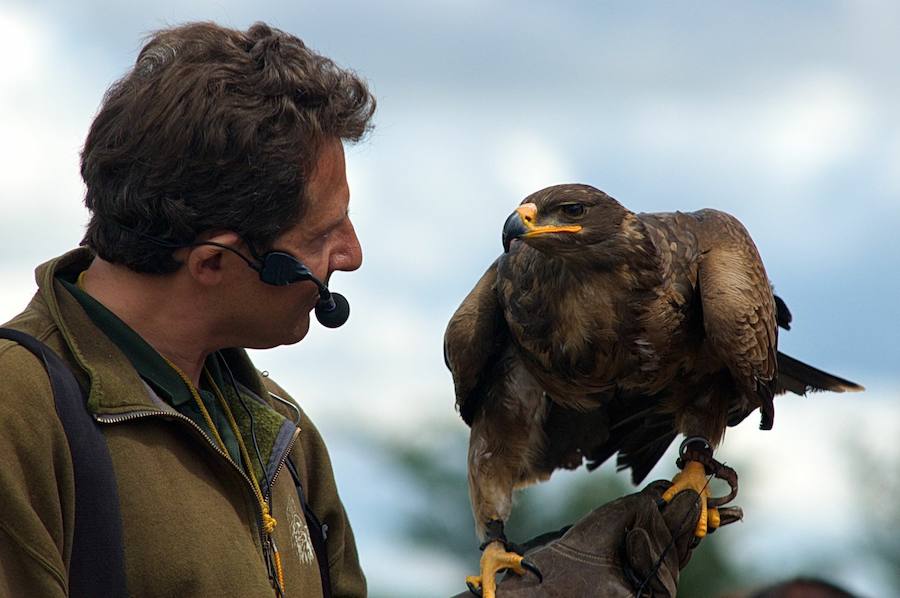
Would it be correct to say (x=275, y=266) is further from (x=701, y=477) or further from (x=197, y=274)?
(x=701, y=477)

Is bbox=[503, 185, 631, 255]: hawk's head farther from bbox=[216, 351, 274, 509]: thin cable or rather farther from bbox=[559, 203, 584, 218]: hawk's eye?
bbox=[216, 351, 274, 509]: thin cable

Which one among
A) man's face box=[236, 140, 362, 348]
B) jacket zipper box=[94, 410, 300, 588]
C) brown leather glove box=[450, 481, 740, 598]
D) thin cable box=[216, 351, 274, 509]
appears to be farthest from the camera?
brown leather glove box=[450, 481, 740, 598]

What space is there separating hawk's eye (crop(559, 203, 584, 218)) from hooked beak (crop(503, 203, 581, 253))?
0.05 meters

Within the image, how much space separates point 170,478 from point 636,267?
1.97 metres

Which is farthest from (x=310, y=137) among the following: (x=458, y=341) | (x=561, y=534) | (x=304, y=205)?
(x=561, y=534)

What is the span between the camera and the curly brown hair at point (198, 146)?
8.57 ft

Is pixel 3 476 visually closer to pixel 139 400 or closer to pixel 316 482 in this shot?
pixel 139 400

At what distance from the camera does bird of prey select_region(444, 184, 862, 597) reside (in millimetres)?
3943

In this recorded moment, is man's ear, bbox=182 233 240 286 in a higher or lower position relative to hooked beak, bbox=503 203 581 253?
higher

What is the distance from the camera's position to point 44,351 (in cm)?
238

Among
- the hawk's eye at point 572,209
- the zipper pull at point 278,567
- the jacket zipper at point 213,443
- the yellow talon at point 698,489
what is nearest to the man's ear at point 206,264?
the jacket zipper at point 213,443

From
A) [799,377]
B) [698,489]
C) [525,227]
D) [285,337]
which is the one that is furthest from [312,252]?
[799,377]

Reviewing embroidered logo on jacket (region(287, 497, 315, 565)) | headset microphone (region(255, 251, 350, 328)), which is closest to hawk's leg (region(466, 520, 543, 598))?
embroidered logo on jacket (region(287, 497, 315, 565))

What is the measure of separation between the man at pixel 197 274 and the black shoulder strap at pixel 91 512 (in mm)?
72
